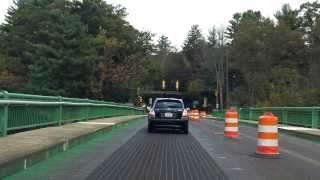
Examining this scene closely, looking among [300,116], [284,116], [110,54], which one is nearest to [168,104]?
[300,116]

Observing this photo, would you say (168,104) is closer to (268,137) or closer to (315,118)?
(315,118)

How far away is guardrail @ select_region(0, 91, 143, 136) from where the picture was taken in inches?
605

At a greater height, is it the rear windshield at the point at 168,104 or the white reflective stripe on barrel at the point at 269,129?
the rear windshield at the point at 168,104

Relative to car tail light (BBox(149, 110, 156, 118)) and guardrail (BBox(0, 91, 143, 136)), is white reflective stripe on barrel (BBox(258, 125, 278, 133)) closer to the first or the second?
guardrail (BBox(0, 91, 143, 136))

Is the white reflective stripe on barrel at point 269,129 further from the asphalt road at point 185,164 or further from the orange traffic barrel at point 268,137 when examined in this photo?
the asphalt road at point 185,164

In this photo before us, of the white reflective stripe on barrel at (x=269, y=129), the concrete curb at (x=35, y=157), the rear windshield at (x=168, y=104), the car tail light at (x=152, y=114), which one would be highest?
the rear windshield at (x=168, y=104)

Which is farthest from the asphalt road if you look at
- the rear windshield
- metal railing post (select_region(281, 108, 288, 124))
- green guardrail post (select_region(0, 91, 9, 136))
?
metal railing post (select_region(281, 108, 288, 124))

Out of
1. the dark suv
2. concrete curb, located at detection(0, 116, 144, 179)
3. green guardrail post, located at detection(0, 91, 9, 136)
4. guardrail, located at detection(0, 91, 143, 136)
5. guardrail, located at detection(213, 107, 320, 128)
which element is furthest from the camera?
guardrail, located at detection(213, 107, 320, 128)

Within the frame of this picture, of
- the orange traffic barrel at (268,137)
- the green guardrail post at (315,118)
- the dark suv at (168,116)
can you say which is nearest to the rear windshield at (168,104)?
the dark suv at (168,116)

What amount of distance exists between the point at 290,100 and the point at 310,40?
32.7m

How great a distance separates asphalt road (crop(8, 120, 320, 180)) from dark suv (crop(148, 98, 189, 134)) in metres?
7.21

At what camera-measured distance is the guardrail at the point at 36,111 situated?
15.4 m

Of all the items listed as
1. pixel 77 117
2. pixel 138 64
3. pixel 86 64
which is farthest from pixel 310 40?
pixel 77 117

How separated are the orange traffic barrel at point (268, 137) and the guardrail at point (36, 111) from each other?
6316 millimetres
